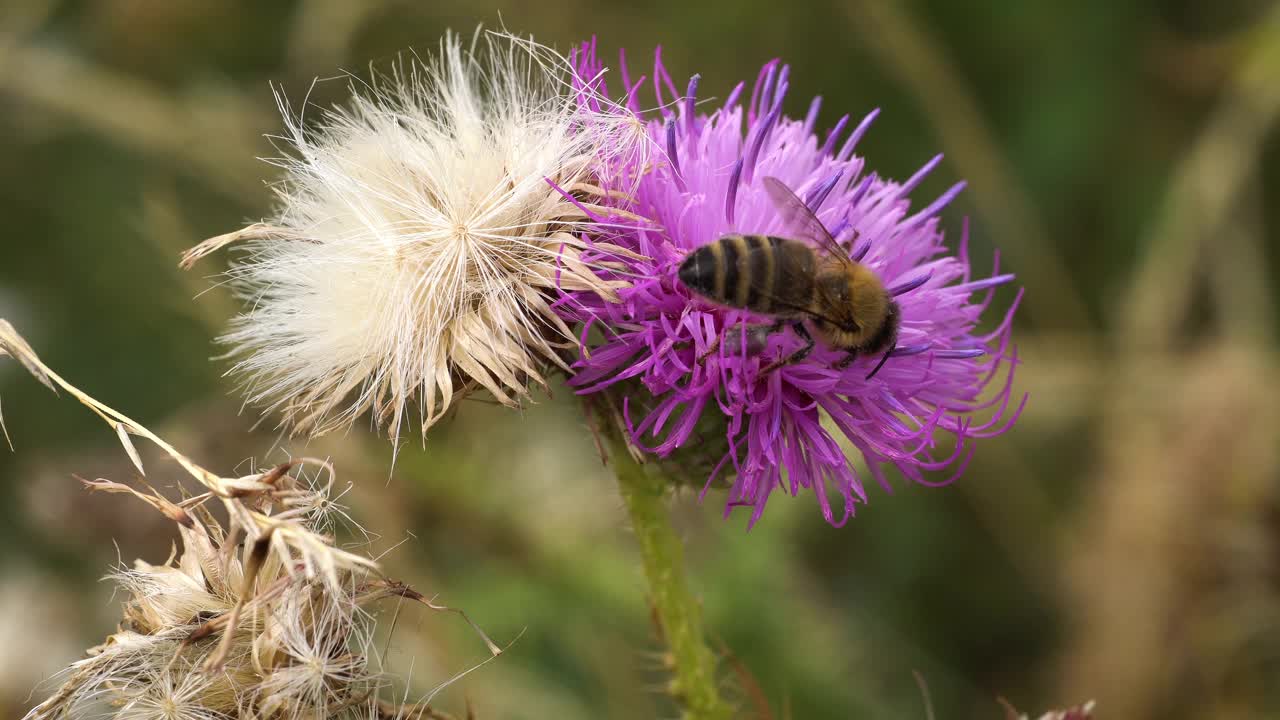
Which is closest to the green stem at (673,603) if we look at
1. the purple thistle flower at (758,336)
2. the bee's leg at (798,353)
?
the purple thistle flower at (758,336)

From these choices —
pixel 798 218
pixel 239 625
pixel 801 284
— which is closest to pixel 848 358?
pixel 801 284

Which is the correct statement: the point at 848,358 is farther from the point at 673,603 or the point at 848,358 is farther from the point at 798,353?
the point at 673,603

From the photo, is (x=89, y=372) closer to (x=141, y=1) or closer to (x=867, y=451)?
(x=141, y=1)

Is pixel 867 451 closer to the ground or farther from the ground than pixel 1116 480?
farther from the ground

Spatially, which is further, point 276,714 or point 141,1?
point 141,1

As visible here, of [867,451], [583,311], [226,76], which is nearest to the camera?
[583,311]

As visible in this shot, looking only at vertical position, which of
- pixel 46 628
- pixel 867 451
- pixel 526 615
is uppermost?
pixel 867 451

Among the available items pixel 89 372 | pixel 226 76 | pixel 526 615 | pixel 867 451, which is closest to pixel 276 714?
pixel 867 451

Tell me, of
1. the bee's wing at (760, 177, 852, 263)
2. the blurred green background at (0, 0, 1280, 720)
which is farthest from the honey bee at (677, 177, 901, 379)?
the blurred green background at (0, 0, 1280, 720)

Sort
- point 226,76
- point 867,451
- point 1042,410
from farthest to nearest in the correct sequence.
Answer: point 226,76 < point 1042,410 < point 867,451
